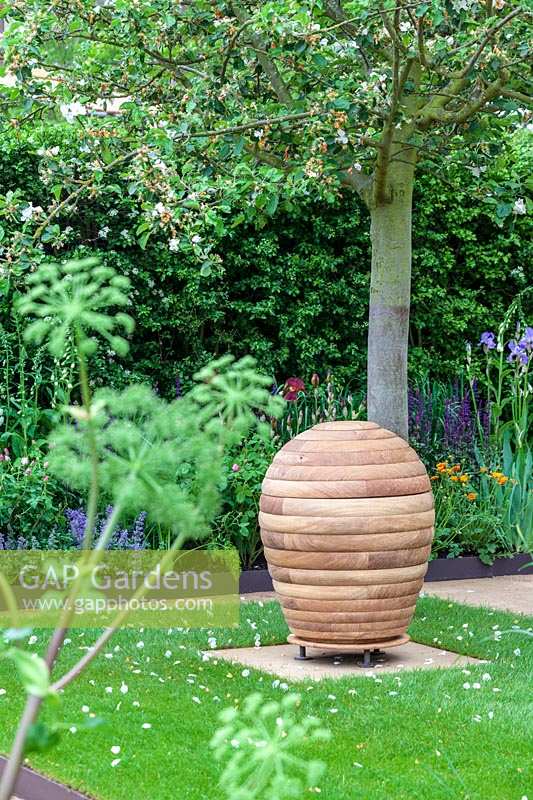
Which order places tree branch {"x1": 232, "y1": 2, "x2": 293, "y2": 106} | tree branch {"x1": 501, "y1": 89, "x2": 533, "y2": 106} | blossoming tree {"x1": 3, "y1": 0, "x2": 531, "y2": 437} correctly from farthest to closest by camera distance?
1. tree branch {"x1": 232, "y1": 2, "x2": 293, "y2": 106}
2. tree branch {"x1": 501, "y1": 89, "x2": 533, "y2": 106}
3. blossoming tree {"x1": 3, "y1": 0, "x2": 531, "y2": 437}

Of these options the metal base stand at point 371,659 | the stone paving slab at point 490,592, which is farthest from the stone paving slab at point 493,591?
the metal base stand at point 371,659

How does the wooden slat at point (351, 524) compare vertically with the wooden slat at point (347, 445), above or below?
below

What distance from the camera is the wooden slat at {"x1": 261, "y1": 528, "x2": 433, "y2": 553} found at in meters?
5.09

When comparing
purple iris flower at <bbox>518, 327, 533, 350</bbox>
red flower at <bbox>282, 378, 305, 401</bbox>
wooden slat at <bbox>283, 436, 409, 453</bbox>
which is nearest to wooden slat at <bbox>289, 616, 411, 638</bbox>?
wooden slat at <bbox>283, 436, 409, 453</bbox>

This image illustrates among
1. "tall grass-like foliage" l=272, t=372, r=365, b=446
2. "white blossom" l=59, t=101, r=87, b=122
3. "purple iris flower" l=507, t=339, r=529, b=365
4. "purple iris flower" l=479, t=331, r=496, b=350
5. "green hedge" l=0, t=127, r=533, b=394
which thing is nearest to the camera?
"white blossom" l=59, t=101, r=87, b=122

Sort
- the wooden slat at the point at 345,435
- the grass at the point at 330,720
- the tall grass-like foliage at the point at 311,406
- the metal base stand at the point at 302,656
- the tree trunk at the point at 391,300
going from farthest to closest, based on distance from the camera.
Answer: the tall grass-like foliage at the point at 311,406 → the tree trunk at the point at 391,300 → the metal base stand at the point at 302,656 → the wooden slat at the point at 345,435 → the grass at the point at 330,720

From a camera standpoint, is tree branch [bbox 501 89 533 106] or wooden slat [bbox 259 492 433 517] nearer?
wooden slat [bbox 259 492 433 517]

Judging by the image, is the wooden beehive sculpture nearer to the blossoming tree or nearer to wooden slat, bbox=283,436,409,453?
wooden slat, bbox=283,436,409,453

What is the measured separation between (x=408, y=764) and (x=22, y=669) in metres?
3.06

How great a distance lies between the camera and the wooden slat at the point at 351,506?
511cm

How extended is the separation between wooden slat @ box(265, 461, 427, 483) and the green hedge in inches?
99.2

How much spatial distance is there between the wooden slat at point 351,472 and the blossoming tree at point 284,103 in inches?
49.2

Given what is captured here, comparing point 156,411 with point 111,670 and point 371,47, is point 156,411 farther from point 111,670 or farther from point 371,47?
point 371,47

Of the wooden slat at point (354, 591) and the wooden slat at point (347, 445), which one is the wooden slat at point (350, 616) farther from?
the wooden slat at point (347, 445)
